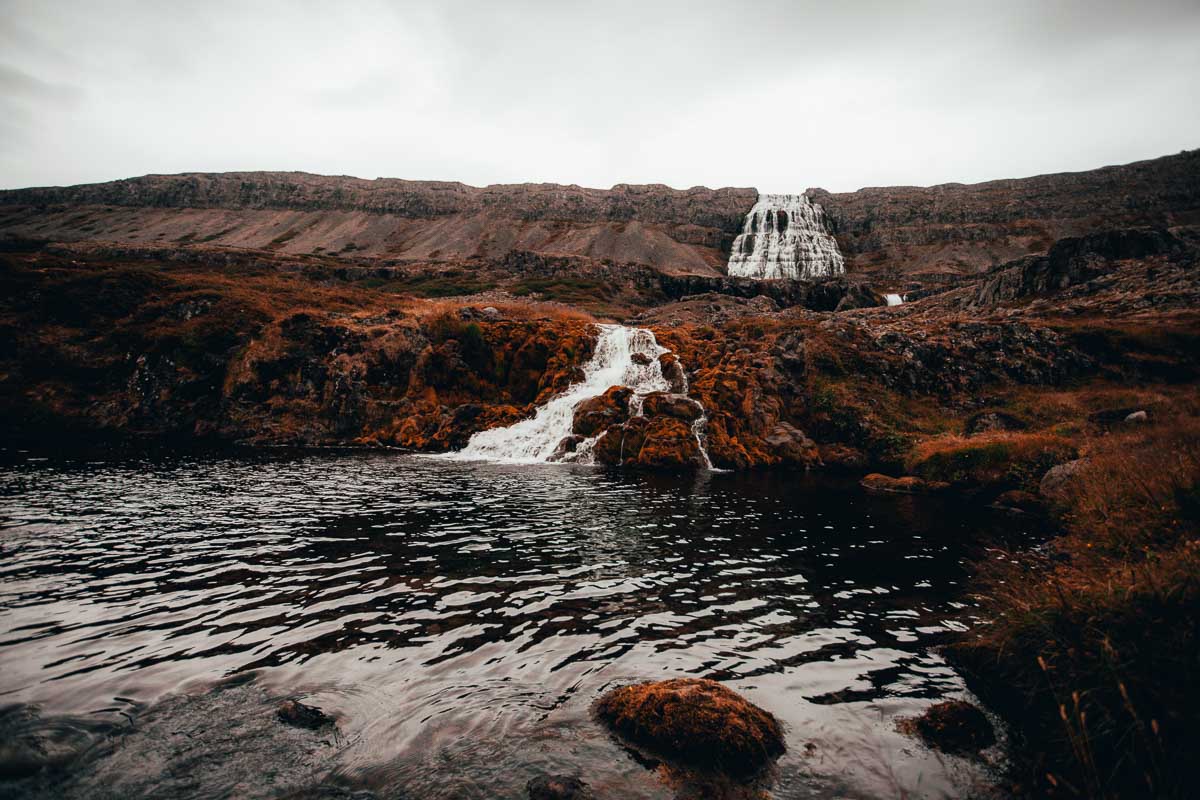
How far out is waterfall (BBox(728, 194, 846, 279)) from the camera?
5610 inches

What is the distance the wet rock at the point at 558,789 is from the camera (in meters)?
5.52

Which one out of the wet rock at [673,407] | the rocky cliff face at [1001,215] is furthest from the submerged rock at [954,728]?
the rocky cliff face at [1001,215]

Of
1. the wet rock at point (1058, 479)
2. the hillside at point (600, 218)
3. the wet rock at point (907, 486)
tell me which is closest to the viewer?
the wet rock at point (1058, 479)

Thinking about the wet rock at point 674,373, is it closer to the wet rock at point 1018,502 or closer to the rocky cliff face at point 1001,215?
the wet rock at point 1018,502

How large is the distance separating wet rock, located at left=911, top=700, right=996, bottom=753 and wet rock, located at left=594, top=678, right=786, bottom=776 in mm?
1996

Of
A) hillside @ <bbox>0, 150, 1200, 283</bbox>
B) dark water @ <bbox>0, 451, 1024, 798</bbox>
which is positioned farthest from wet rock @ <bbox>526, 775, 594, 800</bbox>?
hillside @ <bbox>0, 150, 1200, 283</bbox>

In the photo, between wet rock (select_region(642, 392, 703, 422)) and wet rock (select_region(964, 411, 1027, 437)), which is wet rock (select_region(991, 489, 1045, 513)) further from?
wet rock (select_region(642, 392, 703, 422))

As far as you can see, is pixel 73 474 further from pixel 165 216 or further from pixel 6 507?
pixel 165 216

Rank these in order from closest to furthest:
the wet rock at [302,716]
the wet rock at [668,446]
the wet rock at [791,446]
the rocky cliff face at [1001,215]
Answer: the wet rock at [302,716] → the wet rock at [668,446] → the wet rock at [791,446] → the rocky cliff face at [1001,215]

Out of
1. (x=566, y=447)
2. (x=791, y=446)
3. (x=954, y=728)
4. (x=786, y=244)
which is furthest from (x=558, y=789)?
(x=786, y=244)

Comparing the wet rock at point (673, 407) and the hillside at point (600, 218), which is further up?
the hillside at point (600, 218)

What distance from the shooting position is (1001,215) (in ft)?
495

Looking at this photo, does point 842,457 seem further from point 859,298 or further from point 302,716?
point 859,298

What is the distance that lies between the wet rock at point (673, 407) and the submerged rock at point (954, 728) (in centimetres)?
3378
